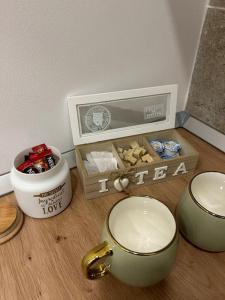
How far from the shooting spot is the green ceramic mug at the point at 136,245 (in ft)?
1.02

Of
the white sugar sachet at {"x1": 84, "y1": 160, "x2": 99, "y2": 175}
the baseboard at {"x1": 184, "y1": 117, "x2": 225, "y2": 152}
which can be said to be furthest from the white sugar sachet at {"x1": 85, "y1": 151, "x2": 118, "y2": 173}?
the baseboard at {"x1": 184, "y1": 117, "x2": 225, "y2": 152}

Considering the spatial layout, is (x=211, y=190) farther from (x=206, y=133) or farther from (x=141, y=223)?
(x=206, y=133)

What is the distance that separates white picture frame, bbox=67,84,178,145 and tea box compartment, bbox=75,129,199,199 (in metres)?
0.01

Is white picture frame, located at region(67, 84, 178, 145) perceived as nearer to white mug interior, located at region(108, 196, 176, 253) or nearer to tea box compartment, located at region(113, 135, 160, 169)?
tea box compartment, located at region(113, 135, 160, 169)

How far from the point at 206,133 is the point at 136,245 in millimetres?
439

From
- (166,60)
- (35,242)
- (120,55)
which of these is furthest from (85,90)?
(35,242)

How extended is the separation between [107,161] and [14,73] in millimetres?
271

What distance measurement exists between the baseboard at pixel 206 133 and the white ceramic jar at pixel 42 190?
1.43 feet

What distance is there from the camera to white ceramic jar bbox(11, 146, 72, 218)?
43 cm

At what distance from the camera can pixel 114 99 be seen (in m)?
0.56

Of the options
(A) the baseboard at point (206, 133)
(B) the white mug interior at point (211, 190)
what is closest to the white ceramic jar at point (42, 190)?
(B) the white mug interior at point (211, 190)

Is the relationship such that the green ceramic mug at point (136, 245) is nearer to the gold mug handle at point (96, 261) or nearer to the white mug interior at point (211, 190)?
the gold mug handle at point (96, 261)

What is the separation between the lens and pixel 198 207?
376 mm

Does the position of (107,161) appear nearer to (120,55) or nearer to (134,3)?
(120,55)
